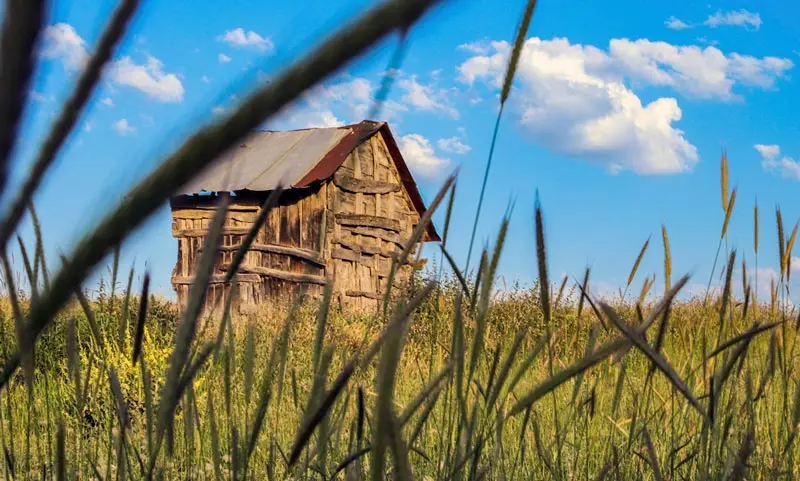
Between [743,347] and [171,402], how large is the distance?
4.02 feet

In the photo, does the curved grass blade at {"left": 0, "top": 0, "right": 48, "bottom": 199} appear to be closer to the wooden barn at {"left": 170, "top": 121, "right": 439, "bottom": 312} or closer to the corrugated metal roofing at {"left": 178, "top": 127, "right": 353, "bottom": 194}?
the wooden barn at {"left": 170, "top": 121, "right": 439, "bottom": 312}

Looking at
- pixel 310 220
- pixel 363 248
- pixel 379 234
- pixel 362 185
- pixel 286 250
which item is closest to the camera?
pixel 286 250

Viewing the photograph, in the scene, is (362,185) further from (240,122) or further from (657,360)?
(240,122)

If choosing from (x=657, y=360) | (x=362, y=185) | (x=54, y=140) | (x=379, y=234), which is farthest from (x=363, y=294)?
(x=54, y=140)

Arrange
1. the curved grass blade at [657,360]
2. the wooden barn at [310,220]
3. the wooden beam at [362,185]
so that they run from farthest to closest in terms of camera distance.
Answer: the wooden beam at [362,185]
the wooden barn at [310,220]
the curved grass blade at [657,360]

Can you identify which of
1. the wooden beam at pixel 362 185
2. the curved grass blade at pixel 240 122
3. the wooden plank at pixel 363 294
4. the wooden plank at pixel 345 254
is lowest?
the wooden plank at pixel 363 294

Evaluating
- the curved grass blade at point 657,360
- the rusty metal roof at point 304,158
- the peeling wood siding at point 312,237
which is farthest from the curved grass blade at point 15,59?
the peeling wood siding at point 312,237

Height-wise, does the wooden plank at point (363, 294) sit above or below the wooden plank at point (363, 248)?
below

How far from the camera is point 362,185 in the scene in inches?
705

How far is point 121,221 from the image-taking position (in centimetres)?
43

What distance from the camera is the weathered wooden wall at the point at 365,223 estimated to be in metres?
17.1

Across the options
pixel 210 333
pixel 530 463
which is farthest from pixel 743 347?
pixel 210 333

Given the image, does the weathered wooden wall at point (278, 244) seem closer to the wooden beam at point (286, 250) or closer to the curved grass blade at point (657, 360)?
the wooden beam at point (286, 250)

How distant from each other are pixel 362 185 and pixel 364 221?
0.88 metres
